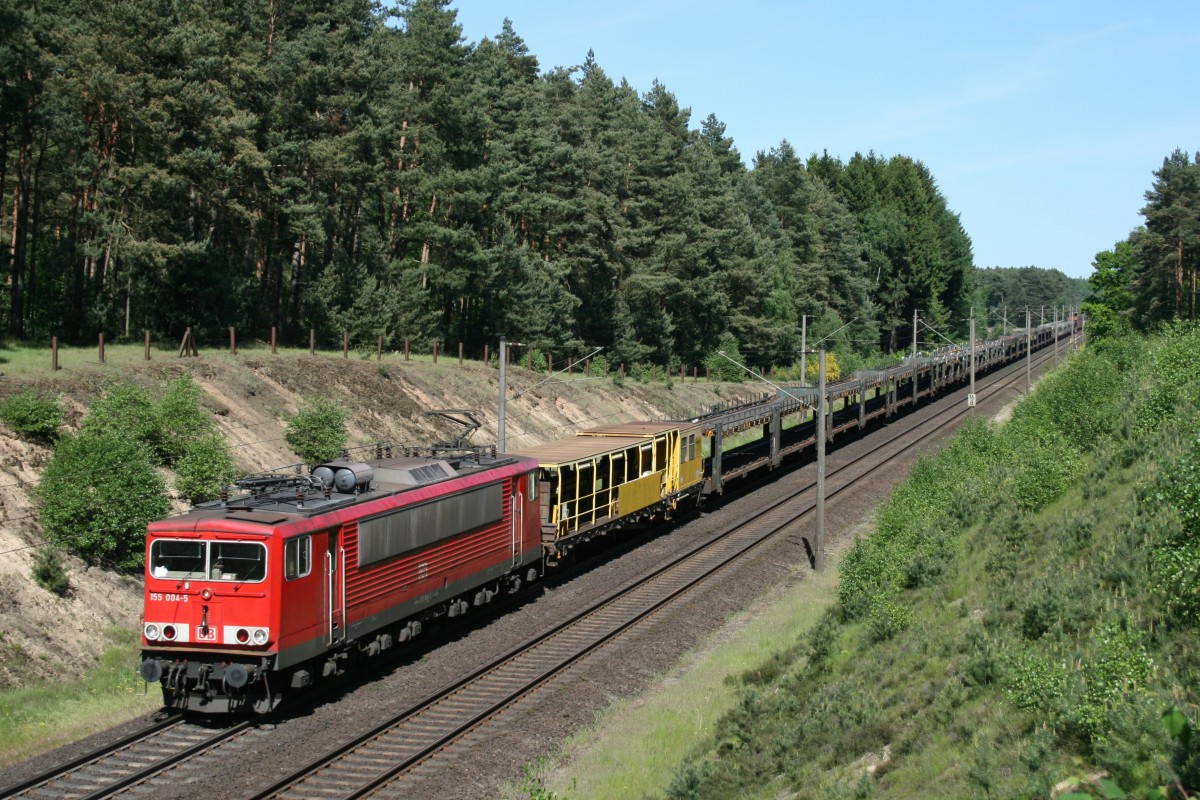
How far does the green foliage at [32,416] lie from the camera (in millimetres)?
27000

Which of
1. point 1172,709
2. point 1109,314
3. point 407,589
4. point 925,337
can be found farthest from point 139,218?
point 925,337

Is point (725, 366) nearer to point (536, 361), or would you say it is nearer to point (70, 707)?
point (536, 361)

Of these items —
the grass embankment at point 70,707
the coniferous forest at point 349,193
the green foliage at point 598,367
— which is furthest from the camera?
the green foliage at point 598,367

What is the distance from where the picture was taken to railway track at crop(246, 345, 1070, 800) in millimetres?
15445

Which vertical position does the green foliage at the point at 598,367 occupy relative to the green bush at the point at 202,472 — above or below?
above

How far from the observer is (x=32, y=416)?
27.1 meters

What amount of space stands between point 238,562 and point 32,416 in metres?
13.2

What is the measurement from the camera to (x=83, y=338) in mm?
42719

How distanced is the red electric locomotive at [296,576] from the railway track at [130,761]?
401 millimetres

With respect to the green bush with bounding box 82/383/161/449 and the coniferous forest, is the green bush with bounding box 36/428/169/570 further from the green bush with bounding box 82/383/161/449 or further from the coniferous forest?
the coniferous forest

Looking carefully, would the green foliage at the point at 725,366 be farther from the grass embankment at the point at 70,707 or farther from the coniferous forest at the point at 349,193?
the grass embankment at the point at 70,707

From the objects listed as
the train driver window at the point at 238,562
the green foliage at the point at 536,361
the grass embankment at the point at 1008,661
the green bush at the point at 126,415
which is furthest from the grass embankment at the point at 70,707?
the green foliage at the point at 536,361

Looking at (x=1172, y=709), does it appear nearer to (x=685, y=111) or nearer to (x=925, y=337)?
(x=685, y=111)

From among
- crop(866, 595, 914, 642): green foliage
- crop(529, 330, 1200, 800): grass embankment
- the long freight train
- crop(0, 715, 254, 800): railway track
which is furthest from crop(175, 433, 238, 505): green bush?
crop(866, 595, 914, 642): green foliage
